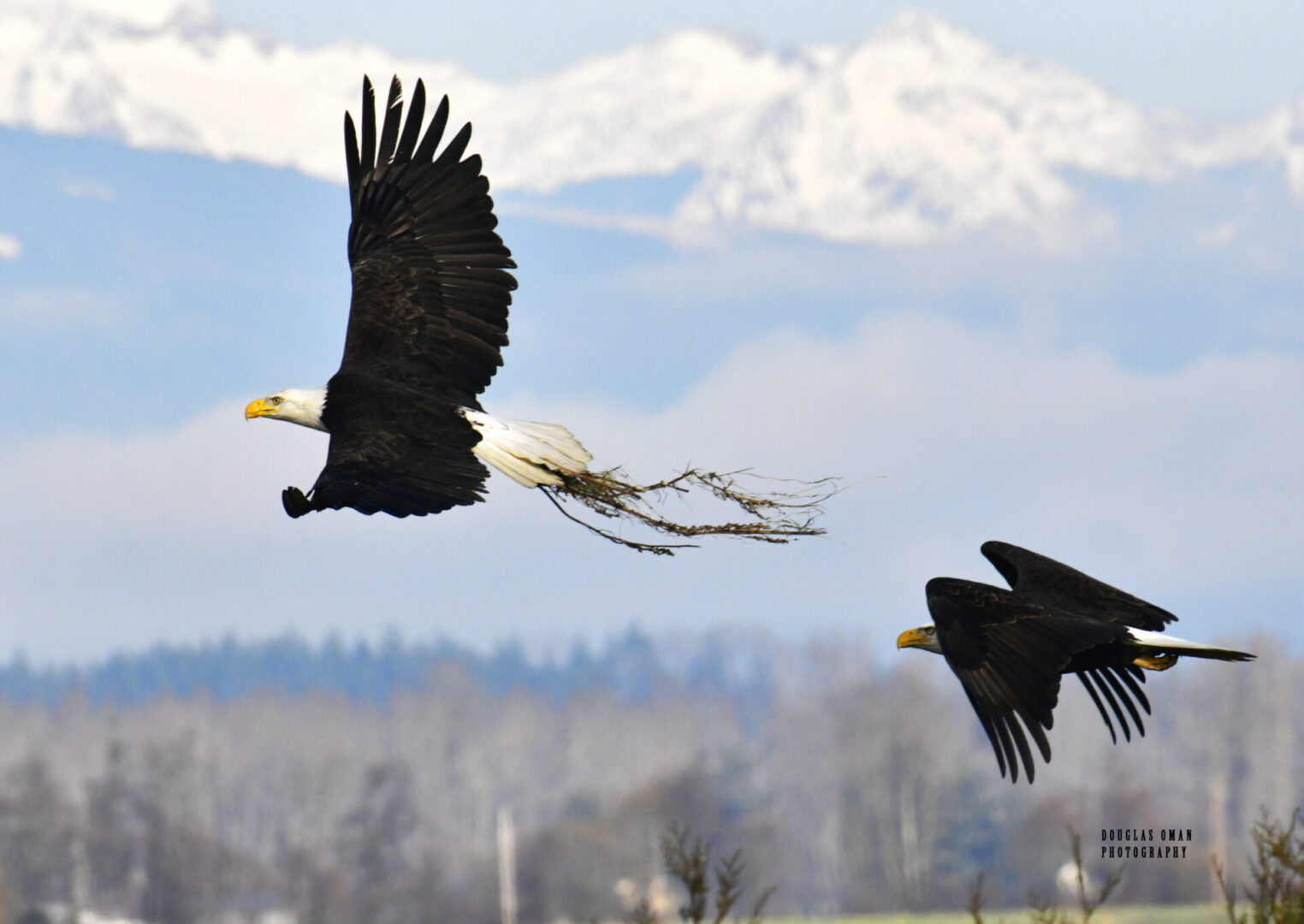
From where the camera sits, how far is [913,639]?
8719 millimetres

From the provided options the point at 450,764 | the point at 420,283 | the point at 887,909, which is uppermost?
the point at 420,283

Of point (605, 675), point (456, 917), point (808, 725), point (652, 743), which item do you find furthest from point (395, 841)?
point (605, 675)

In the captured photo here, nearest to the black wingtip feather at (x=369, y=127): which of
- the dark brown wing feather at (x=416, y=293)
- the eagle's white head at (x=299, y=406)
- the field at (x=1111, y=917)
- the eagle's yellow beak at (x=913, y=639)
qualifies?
the dark brown wing feather at (x=416, y=293)

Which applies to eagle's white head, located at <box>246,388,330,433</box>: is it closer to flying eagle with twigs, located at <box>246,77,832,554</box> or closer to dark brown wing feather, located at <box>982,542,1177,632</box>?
flying eagle with twigs, located at <box>246,77,832,554</box>

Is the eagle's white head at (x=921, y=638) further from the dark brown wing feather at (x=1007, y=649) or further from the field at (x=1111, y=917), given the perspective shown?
the field at (x=1111, y=917)

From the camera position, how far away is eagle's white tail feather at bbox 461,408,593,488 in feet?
26.7

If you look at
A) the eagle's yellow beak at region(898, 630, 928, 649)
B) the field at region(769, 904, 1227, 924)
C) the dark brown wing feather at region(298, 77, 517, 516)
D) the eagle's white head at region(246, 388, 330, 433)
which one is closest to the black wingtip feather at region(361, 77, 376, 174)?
the dark brown wing feather at region(298, 77, 517, 516)

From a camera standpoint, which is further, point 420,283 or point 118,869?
point 118,869

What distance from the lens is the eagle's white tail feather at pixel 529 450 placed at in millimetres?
8141

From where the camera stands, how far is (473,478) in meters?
8.03

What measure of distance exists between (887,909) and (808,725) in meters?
9.45

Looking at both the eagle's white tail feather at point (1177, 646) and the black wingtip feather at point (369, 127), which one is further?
the black wingtip feather at point (369, 127)

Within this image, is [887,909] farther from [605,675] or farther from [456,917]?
[605,675]

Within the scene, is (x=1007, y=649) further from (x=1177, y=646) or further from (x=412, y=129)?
(x=412, y=129)
